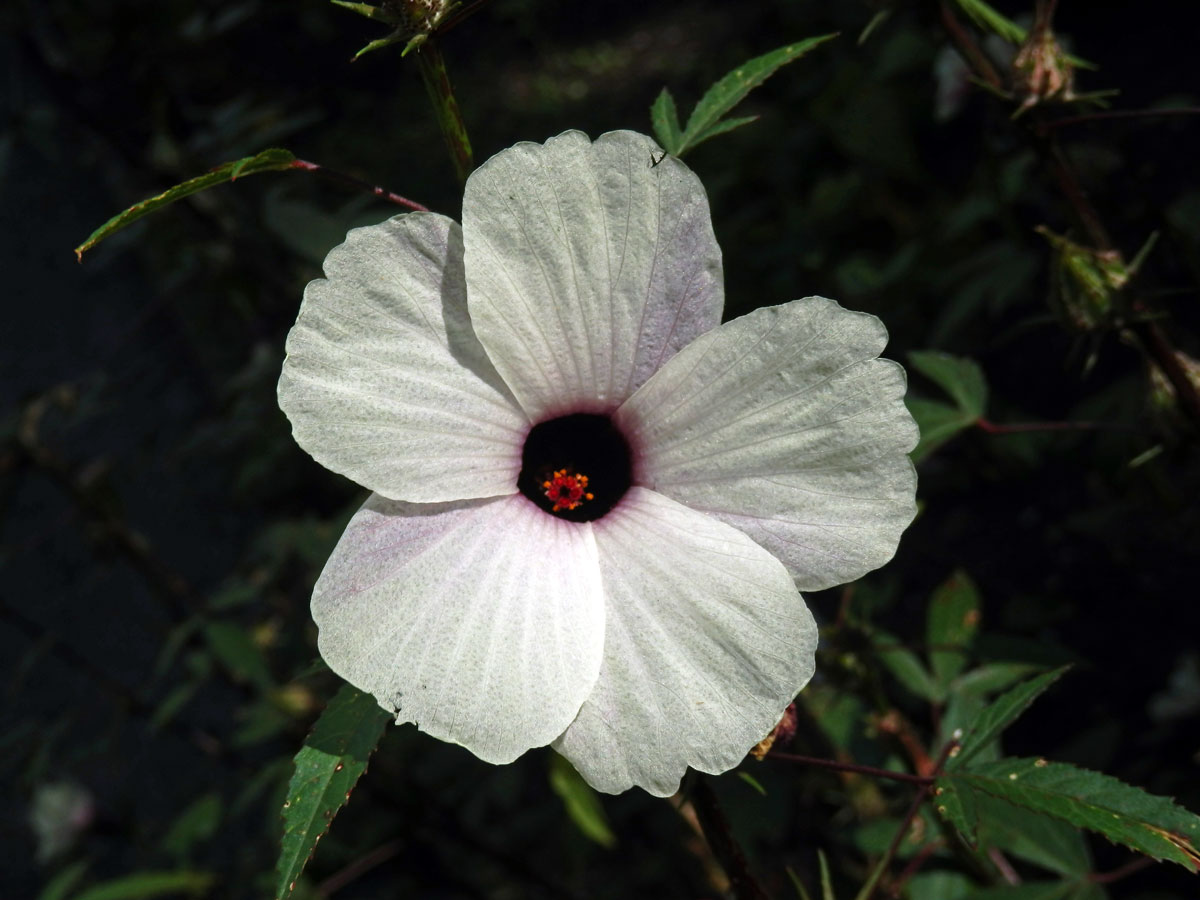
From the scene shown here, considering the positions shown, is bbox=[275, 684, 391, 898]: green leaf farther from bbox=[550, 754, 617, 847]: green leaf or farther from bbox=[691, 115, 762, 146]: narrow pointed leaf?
bbox=[550, 754, 617, 847]: green leaf

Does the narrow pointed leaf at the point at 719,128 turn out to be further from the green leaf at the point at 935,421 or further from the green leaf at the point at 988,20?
the green leaf at the point at 935,421

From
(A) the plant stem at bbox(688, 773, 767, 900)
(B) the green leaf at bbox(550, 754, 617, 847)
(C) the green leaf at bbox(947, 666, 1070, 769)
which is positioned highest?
(A) the plant stem at bbox(688, 773, 767, 900)

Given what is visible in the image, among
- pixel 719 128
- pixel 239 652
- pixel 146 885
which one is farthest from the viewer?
pixel 239 652

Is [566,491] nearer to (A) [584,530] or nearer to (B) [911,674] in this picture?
(A) [584,530]

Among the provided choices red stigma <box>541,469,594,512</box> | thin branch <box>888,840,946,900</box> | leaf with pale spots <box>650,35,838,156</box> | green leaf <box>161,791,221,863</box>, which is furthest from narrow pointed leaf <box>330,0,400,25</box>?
green leaf <box>161,791,221,863</box>

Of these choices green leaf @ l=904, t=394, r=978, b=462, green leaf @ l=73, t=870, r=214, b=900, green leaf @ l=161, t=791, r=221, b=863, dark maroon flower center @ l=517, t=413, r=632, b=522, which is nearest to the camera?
dark maroon flower center @ l=517, t=413, r=632, b=522

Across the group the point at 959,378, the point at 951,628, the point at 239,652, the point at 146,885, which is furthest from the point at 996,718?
the point at 146,885

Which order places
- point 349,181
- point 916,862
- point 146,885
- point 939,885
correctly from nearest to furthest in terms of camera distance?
point 349,181, point 916,862, point 939,885, point 146,885

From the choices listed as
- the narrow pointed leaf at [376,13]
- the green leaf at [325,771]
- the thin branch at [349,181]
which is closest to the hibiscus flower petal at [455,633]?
the green leaf at [325,771]
